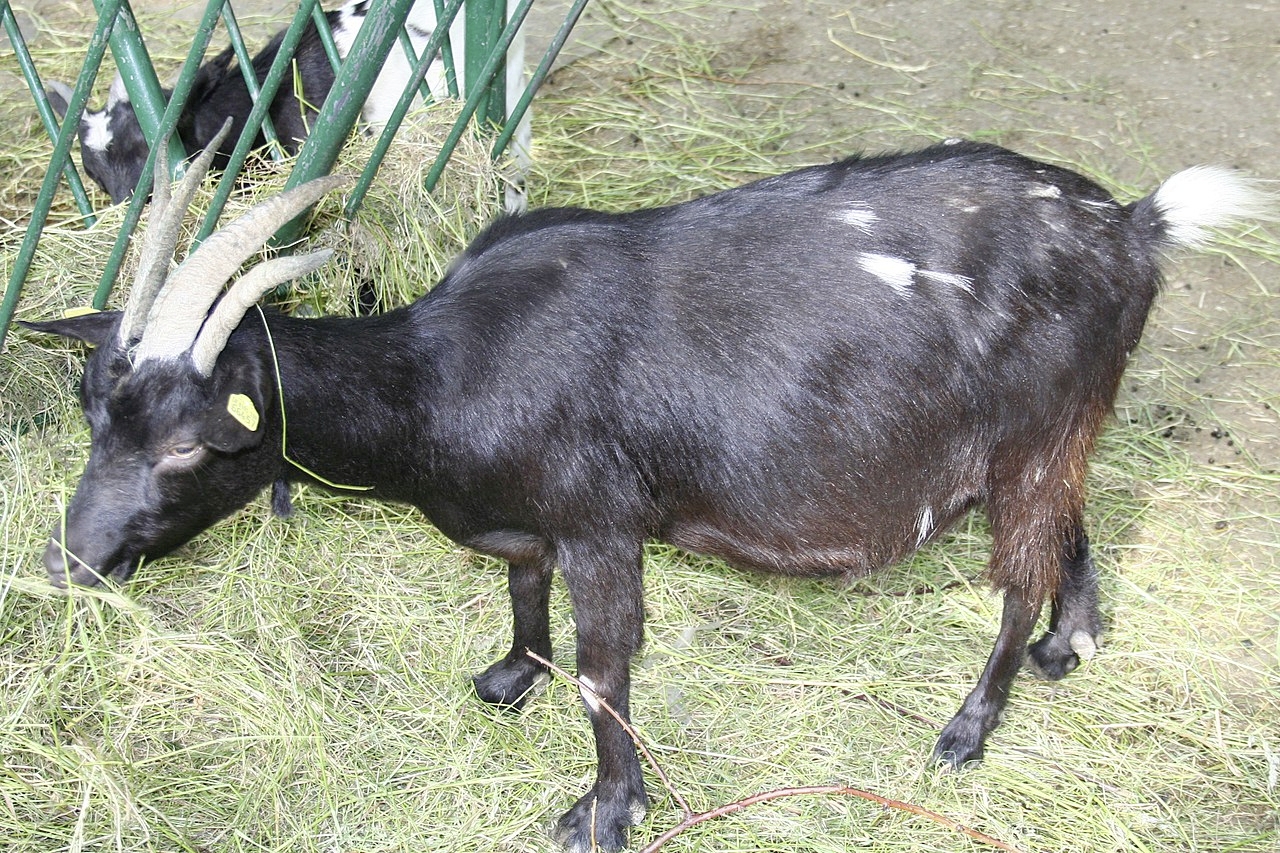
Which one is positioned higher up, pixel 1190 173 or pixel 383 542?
pixel 1190 173

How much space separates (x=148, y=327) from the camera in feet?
9.17

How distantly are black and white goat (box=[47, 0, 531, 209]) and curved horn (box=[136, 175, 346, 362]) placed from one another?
2.08 metres

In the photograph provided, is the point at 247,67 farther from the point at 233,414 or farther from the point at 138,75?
the point at 233,414

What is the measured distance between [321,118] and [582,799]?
2.10m

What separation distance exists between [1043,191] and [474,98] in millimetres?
1971

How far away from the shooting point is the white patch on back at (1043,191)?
315 cm

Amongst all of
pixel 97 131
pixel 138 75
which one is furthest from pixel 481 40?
pixel 97 131

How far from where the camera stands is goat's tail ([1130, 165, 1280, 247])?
322 cm

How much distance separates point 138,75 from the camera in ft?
13.1

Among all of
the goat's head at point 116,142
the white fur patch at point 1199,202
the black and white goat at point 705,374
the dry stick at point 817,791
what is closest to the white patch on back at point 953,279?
the black and white goat at point 705,374

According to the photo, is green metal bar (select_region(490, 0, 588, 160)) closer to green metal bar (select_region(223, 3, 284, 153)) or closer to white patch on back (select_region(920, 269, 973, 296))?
green metal bar (select_region(223, 3, 284, 153))

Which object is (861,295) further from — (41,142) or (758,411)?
(41,142)

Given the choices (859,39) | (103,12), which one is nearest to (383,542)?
(103,12)

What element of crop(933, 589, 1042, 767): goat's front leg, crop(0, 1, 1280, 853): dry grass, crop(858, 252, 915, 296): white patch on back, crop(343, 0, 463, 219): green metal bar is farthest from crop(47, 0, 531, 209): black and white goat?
crop(933, 589, 1042, 767): goat's front leg
